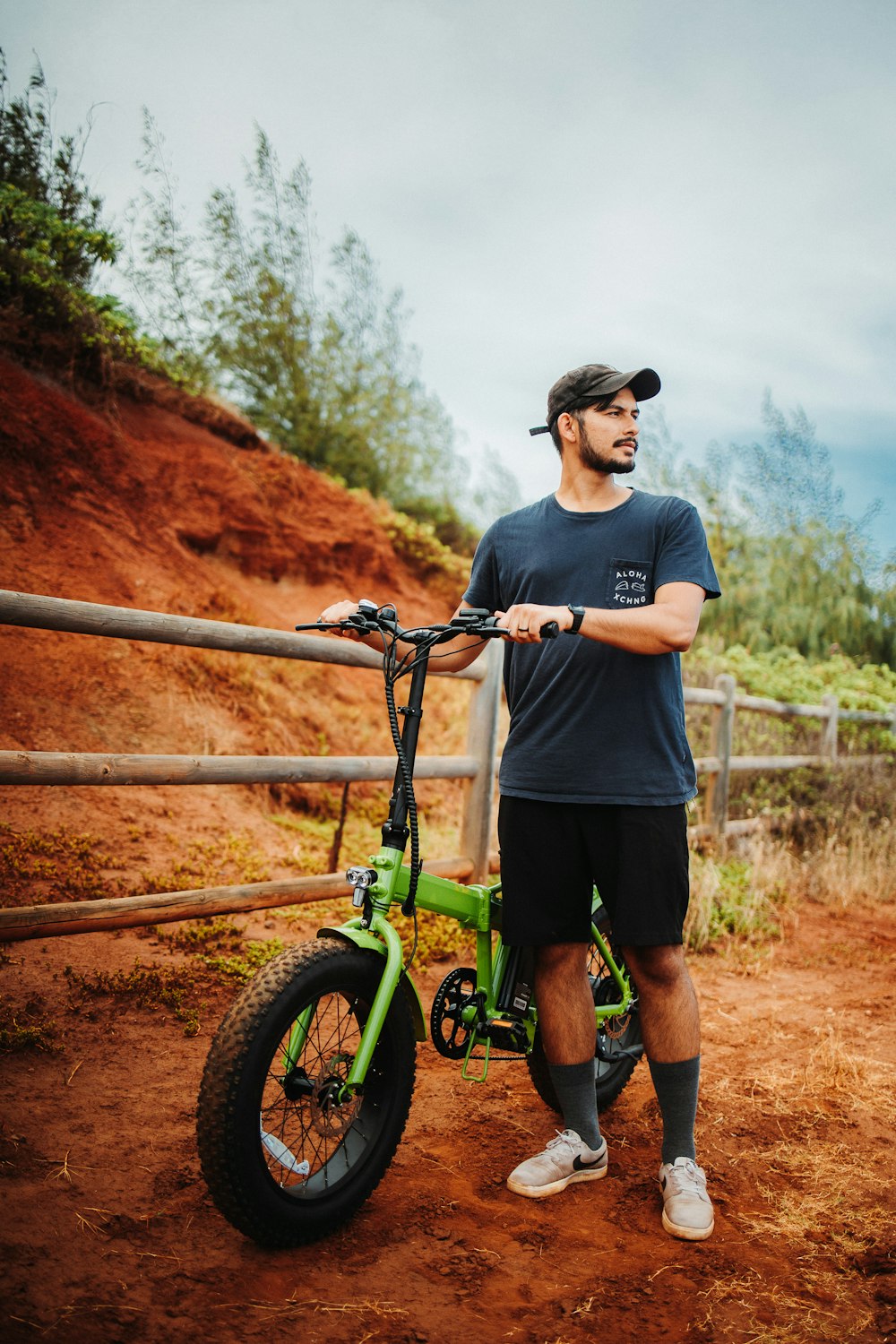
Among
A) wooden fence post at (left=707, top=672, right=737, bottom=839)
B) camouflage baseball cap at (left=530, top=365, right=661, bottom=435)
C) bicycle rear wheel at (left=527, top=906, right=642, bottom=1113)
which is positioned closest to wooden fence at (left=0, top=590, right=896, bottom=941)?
camouflage baseball cap at (left=530, top=365, right=661, bottom=435)

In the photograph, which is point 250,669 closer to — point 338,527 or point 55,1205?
point 338,527

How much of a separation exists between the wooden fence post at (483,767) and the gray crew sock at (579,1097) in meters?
2.16

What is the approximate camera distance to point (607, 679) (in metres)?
2.54

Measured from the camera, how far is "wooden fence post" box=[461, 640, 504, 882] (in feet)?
16.1

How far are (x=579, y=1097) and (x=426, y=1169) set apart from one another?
1.65 ft

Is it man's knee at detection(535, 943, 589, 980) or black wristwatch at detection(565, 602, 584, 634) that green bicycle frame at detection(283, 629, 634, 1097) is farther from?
black wristwatch at detection(565, 602, 584, 634)

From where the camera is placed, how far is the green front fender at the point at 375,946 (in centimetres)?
229

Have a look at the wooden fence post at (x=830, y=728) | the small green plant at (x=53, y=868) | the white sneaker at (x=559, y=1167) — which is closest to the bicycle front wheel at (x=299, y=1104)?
the white sneaker at (x=559, y=1167)

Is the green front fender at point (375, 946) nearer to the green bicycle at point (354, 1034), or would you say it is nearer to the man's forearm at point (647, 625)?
the green bicycle at point (354, 1034)

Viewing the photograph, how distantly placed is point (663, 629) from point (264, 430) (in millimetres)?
8896

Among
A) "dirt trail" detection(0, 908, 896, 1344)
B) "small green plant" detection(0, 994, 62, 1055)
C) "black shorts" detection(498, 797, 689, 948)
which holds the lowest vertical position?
"dirt trail" detection(0, 908, 896, 1344)

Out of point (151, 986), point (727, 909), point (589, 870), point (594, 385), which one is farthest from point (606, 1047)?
point (727, 909)

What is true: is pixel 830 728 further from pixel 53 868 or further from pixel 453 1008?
pixel 453 1008

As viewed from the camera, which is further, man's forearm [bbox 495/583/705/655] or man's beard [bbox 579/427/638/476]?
man's beard [bbox 579/427/638/476]
